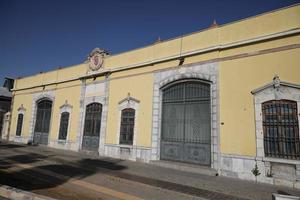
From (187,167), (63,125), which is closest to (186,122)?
(187,167)

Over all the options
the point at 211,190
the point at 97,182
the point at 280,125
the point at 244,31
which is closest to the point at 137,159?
the point at 97,182

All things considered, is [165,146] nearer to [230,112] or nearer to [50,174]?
[230,112]

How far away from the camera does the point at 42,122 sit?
758 inches

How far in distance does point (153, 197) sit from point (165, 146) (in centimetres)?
571

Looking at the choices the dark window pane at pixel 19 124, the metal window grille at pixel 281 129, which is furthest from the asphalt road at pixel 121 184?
the dark window pane at pixel 19 124

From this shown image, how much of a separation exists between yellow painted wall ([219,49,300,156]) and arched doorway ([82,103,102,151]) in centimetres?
823

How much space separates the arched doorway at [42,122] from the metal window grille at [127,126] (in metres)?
8.54

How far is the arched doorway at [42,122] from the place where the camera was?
734 inches

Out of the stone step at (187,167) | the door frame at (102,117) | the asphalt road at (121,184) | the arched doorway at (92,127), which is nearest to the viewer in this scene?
the asphalt road at (121,184)

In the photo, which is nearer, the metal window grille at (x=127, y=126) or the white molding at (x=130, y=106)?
the white molding at (x=130, y=106)

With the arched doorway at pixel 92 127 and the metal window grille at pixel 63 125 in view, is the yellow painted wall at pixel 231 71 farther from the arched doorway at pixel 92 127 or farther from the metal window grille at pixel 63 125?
the metal window grille at pixel 63 125

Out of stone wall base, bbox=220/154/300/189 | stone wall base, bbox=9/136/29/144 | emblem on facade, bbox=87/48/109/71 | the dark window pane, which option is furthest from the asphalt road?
the dark window pane

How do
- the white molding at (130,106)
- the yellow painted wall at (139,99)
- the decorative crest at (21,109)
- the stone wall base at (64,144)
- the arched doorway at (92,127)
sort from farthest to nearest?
the decorative crest at (21,109) → the stone wall base at (64,144) → the arched doorway at (92,127) → the white molding at (130,106) → the yellow painted wall at (139,99)

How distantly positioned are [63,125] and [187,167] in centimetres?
1090
